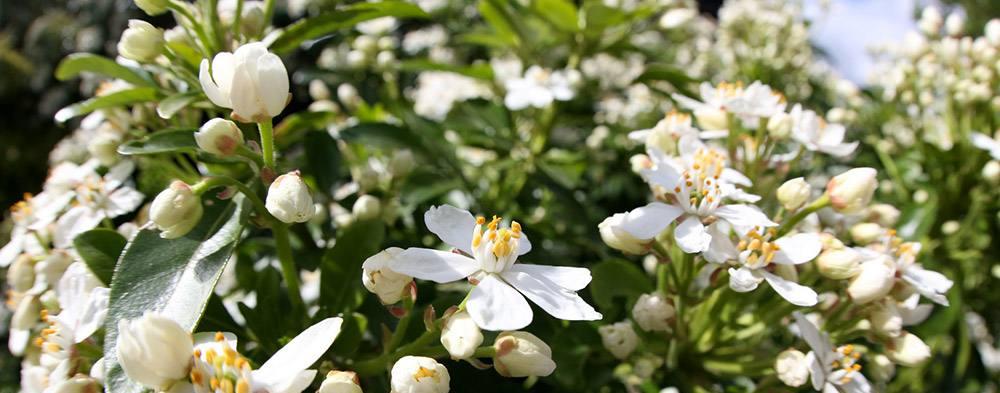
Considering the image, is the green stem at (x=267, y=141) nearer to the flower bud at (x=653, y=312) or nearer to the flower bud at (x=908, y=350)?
the flower bud at (x=653, y=312)

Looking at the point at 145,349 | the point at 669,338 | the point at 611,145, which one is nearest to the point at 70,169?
the point at 145,349

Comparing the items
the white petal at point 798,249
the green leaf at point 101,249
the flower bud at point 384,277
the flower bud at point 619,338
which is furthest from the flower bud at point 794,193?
the green leaf at point 101,249

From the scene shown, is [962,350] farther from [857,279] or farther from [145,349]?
[145,349]

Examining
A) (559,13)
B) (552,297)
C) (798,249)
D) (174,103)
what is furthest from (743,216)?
(559,13)

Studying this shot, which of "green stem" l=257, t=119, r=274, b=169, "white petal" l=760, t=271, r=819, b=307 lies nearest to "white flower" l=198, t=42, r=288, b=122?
"green stem" l=257, t=119, r=274, b=169

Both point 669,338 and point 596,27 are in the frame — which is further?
point 596,27

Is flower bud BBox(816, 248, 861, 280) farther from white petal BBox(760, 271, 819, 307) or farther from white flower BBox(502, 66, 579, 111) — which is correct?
white flower BBox(502, 66, 579, 111)

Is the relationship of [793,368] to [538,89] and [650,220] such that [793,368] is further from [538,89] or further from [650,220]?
[538,89]

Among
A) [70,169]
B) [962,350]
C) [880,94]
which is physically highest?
[70,169]
